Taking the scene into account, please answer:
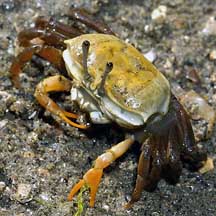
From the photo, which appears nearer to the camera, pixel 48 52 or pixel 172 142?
pixel 172 142

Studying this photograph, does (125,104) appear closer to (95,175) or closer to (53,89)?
(95,175)

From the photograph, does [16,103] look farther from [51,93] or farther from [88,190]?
[88,190]

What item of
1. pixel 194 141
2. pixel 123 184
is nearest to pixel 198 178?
pixel 194 141

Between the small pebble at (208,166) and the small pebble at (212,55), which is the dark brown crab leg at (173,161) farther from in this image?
the small pebble at (212,55)

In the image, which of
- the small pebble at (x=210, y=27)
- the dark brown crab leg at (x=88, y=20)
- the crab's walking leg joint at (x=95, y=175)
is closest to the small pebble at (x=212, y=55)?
the small pebble at (x=210, y=27)

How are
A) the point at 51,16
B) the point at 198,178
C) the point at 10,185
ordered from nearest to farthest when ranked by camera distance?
the point at 10,185
the point at 198,178
the point at 51,16

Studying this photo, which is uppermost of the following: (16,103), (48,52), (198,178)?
(48,52)
